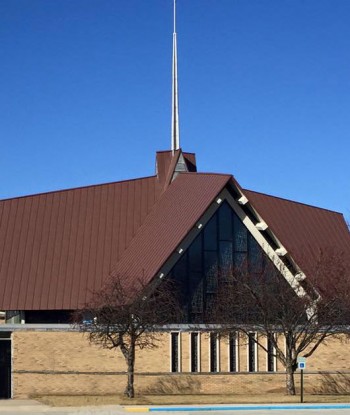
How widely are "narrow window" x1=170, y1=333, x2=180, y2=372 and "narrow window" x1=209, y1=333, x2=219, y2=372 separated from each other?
1544mm

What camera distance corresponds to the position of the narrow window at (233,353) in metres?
33.9

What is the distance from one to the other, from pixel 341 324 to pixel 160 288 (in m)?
7.95

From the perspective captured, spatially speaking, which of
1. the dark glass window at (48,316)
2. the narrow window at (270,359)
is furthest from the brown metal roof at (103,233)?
the narrow window at (270,359)

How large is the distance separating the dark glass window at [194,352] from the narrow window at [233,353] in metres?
1.53

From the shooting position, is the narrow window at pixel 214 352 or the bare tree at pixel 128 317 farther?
the narrow window at pixel 214 352

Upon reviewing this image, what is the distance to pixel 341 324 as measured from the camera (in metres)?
33.2

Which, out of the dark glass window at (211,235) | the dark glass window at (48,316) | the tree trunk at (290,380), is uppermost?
the dark glass window at (211,235)

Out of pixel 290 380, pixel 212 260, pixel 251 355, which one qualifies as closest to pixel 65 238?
pixel 212 260

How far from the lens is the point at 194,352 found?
33.5m

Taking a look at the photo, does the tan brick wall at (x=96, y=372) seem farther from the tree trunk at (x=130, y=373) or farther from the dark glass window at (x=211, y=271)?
the dark glass window at (x=211, y=271)

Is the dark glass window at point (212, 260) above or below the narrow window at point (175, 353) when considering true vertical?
above

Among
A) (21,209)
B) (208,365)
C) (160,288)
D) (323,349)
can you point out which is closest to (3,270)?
(21,209)

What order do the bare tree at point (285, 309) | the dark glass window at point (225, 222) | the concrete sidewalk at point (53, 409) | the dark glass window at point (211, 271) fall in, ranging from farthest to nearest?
the dark glass window at point (225, 222), the dark glass window at point (211, 271), the bare tree at point (285, 309), the concrete sidewalk at point (53, 409)

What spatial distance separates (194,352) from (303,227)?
12.5 meters
